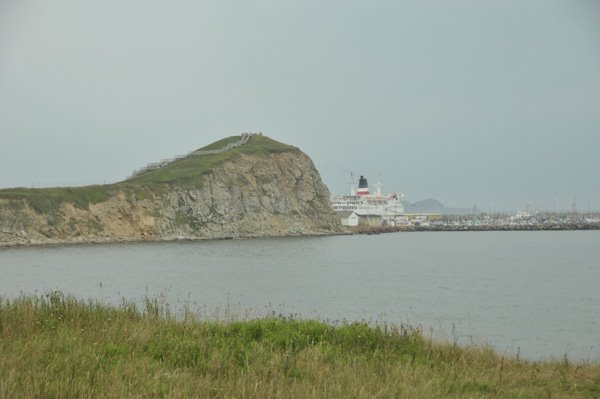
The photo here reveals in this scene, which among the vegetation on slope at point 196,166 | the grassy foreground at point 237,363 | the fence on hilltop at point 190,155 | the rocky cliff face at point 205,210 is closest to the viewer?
the grassy foreground at point 237,363

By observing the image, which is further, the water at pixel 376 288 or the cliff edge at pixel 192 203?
the cliff edge at pixel 192 203

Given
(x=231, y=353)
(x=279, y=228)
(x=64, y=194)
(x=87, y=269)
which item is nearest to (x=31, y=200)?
(x=64, y=194)

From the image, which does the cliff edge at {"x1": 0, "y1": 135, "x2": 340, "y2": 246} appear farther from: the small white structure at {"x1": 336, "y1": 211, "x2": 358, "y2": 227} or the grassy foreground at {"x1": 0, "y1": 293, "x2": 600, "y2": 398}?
the grassy foreground at {"x1": 0, "y1": 293, "x2": 600, "y2": 398}

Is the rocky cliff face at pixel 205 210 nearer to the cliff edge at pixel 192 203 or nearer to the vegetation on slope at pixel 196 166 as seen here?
the cliff edge at pixel 192 203

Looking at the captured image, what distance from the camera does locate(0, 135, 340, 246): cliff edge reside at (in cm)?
8962

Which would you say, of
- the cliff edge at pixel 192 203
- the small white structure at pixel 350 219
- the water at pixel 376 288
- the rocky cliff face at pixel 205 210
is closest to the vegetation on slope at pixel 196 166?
the cliff edge at pixel 192 203

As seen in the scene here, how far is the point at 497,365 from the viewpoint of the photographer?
472 inches

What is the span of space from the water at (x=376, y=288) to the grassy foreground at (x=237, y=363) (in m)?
3.59

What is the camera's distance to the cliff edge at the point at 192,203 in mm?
89625

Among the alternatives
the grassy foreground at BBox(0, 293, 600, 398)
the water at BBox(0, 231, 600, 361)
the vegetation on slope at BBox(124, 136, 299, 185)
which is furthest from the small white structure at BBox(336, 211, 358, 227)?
the grassy foreground at BBox(0, 293, 600, 398)

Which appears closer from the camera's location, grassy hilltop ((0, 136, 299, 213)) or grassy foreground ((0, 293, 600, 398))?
grassy foreground ((0, 293, 600, 398))

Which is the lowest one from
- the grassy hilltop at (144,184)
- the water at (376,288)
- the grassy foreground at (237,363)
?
the water at (376,288)

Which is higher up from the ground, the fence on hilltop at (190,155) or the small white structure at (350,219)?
the fence on hilltop at (190,155)

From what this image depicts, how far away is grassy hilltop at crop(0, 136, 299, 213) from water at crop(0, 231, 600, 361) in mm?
20861
